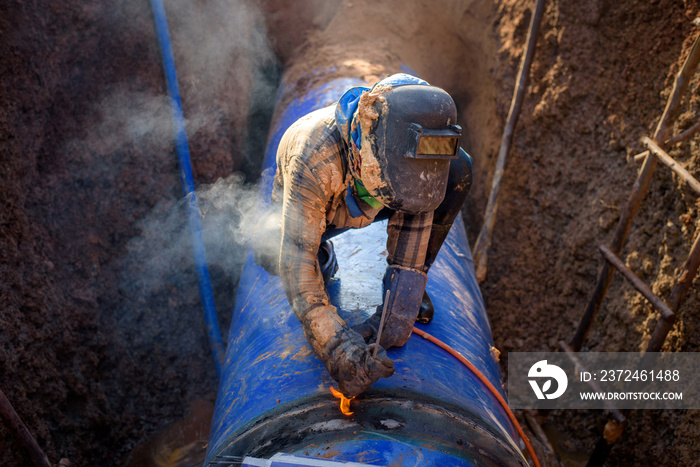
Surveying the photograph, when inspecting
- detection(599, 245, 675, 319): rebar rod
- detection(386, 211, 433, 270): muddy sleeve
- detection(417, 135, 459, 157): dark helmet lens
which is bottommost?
detection(599, 245, 675, 319): rebar rod

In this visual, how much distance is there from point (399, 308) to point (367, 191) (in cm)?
50

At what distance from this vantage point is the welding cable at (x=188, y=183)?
346 centimetres

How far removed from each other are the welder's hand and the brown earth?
1.67 metres

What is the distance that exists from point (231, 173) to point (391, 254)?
8.01 ft

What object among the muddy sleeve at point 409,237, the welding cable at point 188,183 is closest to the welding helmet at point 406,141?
the muddy sleeve at point 409,237

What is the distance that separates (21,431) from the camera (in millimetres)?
2072

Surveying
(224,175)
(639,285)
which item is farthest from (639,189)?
(224,175)

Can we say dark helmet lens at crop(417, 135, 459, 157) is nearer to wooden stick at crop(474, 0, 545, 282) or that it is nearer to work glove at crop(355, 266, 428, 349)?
work glove at crop(355, 266, 428, 349)

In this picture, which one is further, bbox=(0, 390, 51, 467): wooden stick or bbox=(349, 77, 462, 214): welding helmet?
bbox=(0, 390, 51, 467): wooden stick

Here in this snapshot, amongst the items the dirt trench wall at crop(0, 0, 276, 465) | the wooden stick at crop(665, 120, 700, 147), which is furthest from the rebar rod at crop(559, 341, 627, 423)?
the dirt trench wall at crop(0, 0, 276, 465)

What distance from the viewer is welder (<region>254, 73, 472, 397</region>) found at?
1.56 meters

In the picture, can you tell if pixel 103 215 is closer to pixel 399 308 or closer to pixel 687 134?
pixel 399 308

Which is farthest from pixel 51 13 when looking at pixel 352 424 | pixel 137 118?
pixel 352 424

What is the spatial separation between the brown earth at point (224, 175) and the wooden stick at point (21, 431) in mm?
95
